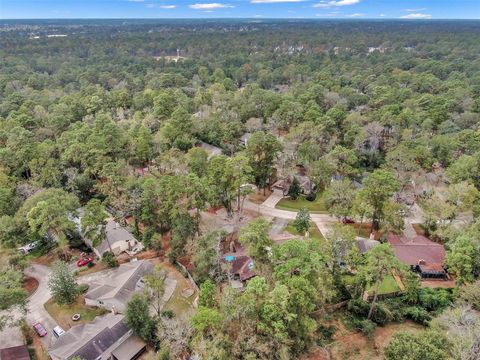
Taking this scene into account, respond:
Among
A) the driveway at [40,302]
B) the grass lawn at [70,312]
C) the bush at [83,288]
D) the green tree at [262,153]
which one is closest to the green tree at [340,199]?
the green tree at [262,153]

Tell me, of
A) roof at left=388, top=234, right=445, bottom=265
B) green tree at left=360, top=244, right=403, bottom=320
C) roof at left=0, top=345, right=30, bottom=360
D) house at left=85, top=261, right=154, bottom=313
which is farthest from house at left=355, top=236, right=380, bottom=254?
roof at left=0, top=345, right=30, bottom=360

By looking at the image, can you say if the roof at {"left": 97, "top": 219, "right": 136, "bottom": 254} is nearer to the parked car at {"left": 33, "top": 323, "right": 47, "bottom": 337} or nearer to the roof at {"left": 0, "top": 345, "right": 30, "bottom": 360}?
the parked car at {"left": 33, "top": 323, "right": 47, "bottom": 337}

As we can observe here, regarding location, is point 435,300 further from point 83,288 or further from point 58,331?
point 58,331

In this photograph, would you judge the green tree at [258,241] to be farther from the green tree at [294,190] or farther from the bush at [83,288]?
the green tree at [294,190]

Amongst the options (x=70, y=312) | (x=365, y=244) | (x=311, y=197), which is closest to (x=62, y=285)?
(x=70, y=312)

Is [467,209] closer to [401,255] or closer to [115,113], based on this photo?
[401,255]

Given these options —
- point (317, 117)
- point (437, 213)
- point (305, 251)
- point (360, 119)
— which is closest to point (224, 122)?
point (317, 117)
